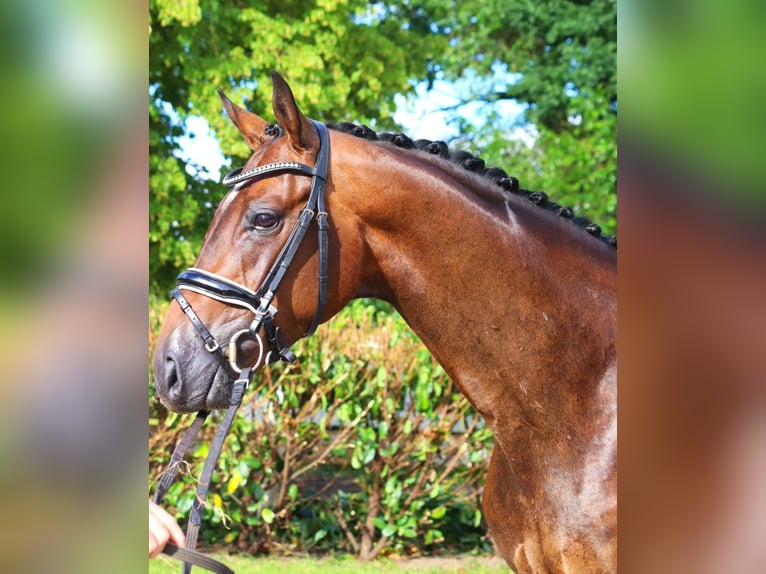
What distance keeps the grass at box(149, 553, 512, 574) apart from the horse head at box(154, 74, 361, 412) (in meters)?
3.44

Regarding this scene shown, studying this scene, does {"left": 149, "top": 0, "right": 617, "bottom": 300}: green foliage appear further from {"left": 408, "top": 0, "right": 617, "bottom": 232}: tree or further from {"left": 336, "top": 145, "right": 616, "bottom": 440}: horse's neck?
{"left": 336, "top": 145, "right": 616, "bottom": 440}: horse's neck

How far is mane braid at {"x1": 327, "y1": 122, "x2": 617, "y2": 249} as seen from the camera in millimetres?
2596

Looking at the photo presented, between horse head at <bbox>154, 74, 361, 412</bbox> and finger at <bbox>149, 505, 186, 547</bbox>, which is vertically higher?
horse head at <bbox>154, 74, 361, 412</bbox>

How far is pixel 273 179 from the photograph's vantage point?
2.36m

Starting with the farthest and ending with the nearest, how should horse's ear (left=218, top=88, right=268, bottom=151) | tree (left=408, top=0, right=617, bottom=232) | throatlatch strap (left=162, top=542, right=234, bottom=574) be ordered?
tree (left=408, top=0, right=617, bottom=232), horse's ear (left=218, top=88, right=268, bottom=151), throatlatch strap (left=162, top=542, right=234, bottom=574)

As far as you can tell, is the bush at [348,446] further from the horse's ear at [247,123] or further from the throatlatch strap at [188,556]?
the throatlatch strap at [188,556]

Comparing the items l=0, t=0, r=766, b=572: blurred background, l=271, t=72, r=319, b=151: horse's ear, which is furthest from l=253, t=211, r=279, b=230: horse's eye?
l=0, t=0, r=766, b=572: blurred background

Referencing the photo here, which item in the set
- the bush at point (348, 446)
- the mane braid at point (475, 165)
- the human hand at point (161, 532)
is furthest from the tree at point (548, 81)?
the human hand at point (161, 532)

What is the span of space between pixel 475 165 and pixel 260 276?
0.86m

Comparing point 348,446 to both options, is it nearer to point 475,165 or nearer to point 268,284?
point 475,165
